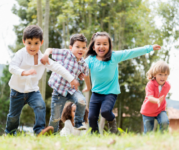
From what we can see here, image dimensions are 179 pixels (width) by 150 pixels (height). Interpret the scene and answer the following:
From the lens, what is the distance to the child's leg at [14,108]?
3.57m

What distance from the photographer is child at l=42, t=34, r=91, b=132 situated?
384 centimetres

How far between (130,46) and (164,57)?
3.17 metres

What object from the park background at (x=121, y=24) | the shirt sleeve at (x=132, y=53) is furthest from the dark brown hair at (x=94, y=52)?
the park background at (x=121, y=24)

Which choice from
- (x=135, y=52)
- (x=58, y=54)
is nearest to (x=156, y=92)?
(x=135, y=52)

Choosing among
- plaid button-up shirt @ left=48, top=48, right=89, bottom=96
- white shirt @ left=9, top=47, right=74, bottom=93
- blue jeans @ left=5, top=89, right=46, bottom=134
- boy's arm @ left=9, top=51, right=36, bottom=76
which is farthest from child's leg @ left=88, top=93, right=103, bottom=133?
boy's arm @ left=9, top=51, right=36, bottom=76

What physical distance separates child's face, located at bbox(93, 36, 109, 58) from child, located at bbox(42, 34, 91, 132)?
0.38 m

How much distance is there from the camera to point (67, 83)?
3857mm

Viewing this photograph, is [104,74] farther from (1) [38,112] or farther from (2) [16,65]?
(2) [16,65]

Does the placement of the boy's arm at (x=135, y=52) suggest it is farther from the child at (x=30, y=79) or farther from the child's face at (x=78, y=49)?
the child at (x=30, y=79)

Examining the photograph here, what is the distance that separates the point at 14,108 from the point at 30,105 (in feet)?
0.91

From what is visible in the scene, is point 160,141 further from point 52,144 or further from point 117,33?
point 117,33

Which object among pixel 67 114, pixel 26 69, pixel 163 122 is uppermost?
pixel 26 69

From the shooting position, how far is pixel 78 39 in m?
4.00

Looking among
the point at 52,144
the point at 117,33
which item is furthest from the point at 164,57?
the point at 52,144
